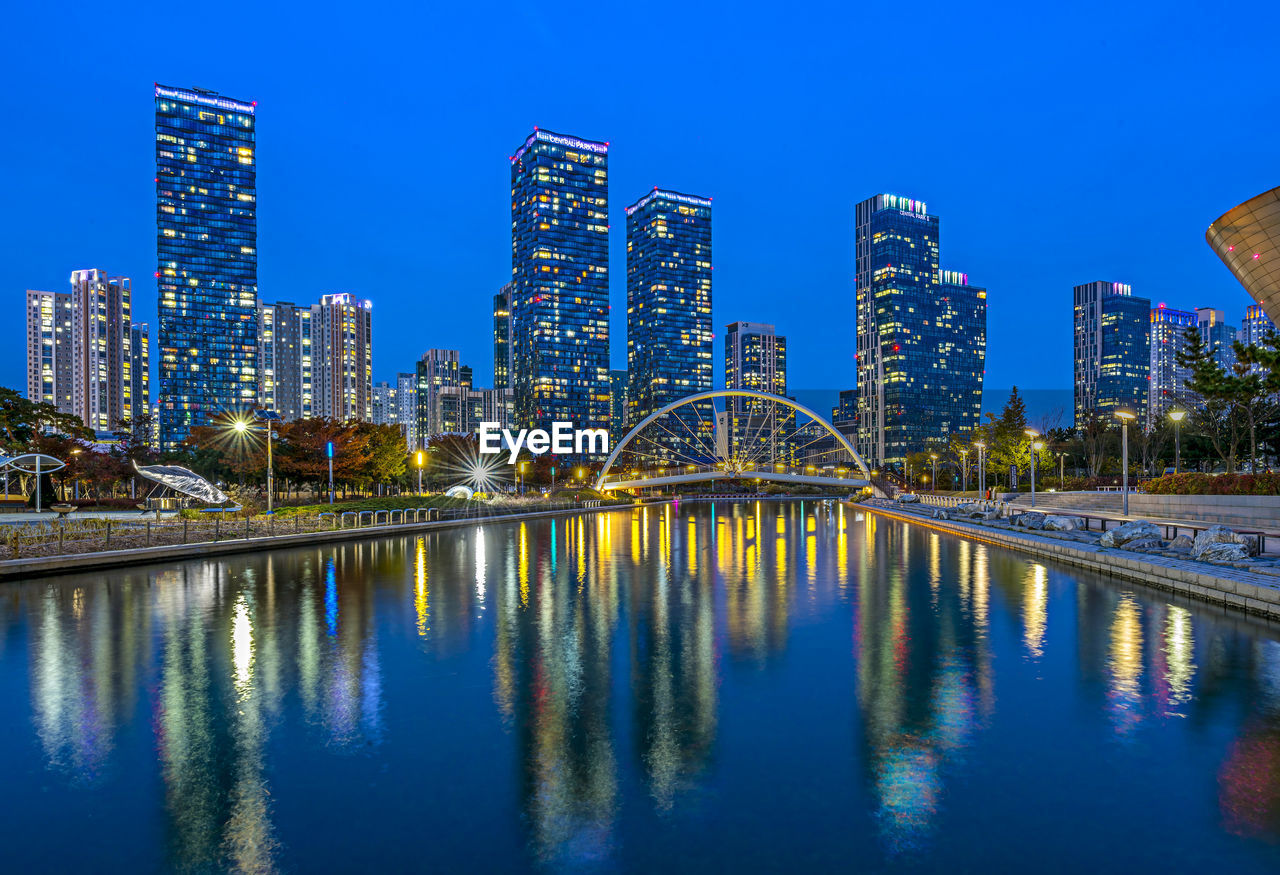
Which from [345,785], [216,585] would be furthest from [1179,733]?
[216,585]

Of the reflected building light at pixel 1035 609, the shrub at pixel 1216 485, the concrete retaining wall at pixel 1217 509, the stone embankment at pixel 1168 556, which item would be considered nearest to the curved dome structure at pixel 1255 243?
the shrub at pixel 1216 485

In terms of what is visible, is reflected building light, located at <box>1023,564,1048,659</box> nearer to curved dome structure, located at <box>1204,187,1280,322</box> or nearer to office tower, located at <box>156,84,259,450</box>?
curved dome structure, located at <box>1204,187,1280,322</box>

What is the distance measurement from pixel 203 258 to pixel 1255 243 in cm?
20405

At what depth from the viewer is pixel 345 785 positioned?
6.84m

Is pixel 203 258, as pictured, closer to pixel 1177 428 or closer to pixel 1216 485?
pixel 1177 428

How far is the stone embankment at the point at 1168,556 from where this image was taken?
15664mm

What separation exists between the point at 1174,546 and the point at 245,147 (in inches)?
8488

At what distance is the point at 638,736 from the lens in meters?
8.11

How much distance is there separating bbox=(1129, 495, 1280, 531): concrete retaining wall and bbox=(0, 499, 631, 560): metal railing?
39381mm

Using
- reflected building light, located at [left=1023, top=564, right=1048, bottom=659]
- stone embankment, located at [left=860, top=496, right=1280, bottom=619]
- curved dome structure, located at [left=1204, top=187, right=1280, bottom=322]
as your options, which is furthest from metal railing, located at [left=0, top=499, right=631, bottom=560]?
curved dome structure, located at [left=1204, top=187, right=1280, bottom=322]

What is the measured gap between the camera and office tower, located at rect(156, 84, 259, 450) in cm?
17888

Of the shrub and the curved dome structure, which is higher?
the curved dome structure

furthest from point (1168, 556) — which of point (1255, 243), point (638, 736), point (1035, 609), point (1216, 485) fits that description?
point (1216, 485)

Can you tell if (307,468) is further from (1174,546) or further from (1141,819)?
(1141,819)
